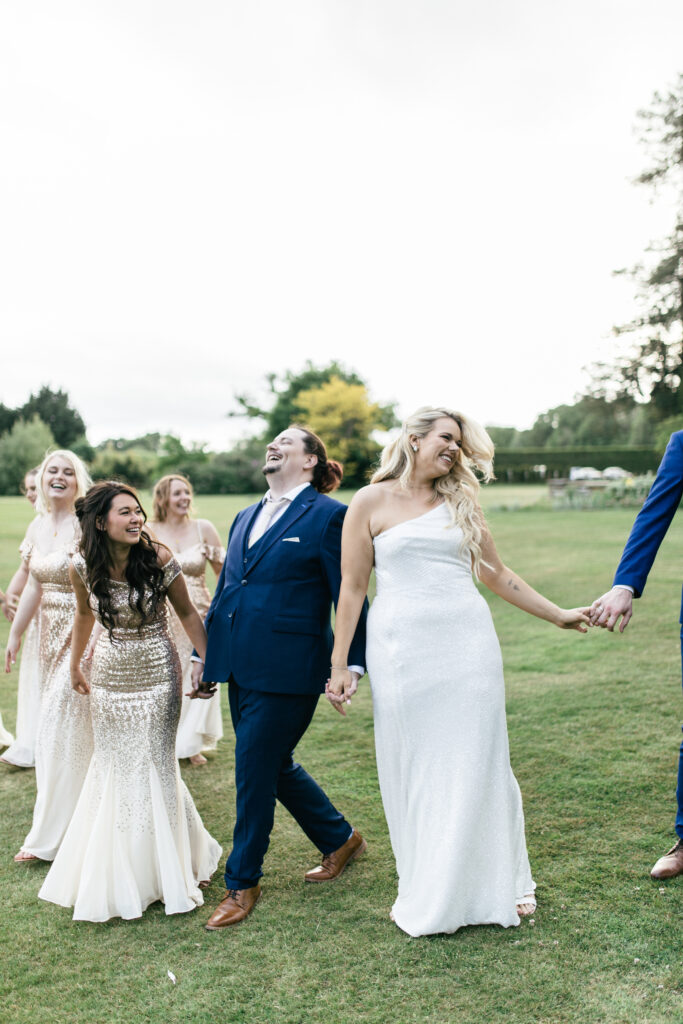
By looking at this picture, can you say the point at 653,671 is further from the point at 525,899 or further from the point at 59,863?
the point at 59,863

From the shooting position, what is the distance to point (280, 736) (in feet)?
13.3

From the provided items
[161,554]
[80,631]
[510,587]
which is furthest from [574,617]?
[80,631]

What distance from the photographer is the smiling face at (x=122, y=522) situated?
13.9ft

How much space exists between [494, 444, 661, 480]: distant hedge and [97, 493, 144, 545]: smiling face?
150 ft

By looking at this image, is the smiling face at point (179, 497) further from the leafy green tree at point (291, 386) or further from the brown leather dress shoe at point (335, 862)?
the leafy green tree at point (291, 386)

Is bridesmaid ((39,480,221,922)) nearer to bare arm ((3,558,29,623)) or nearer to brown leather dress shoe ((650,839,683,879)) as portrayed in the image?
brown leather dress shoe ((650,839,683,879))

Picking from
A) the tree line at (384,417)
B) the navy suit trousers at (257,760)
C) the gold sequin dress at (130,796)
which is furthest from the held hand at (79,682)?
the tree line at (384,417)

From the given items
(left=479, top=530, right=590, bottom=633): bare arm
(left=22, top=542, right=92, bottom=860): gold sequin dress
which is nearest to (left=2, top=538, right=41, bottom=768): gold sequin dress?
(left=22, top=542, right=92, bottom=860): gold sequin dress

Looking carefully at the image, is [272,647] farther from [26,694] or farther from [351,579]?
[26,694]

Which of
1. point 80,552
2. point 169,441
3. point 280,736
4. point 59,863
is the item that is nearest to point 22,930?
point 59,863

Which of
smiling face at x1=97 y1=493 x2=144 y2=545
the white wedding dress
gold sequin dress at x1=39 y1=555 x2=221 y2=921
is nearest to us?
the white wedding dress

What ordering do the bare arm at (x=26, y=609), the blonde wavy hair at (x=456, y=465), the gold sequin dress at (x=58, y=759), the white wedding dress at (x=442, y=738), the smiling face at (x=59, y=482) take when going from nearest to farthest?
the white wedding dress at (x=442, y=738), the blonde wavy hair at (x=456, y=465), the gold sequin dress at (x=58, y=759), the smiling face at (x=59, y=482), the bare arm at (x=26, y=609)

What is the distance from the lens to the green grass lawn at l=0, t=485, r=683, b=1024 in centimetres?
330

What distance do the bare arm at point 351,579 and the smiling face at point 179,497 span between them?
3.41m
